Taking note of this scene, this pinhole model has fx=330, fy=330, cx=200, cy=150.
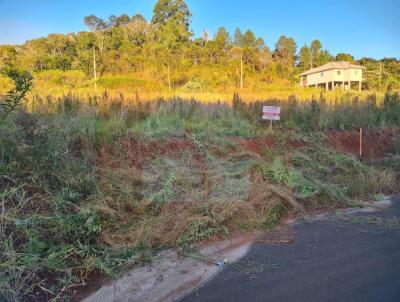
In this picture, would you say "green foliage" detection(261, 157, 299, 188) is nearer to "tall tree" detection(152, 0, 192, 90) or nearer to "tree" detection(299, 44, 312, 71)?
"tall tree" detection(152, 0, 192, 90)

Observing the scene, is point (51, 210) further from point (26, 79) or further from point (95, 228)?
point (26, 79)

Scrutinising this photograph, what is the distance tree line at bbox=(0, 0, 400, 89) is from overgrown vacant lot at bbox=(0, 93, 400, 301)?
20.4m

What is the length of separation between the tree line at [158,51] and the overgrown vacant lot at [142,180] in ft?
67.0

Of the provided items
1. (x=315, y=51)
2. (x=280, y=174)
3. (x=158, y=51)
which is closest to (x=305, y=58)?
(x=315, y=51)

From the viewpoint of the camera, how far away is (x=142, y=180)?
466cm

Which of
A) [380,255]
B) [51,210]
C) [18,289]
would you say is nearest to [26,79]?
[51,210]

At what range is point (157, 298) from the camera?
281 cm

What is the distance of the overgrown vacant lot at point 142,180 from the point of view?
3.26 metres

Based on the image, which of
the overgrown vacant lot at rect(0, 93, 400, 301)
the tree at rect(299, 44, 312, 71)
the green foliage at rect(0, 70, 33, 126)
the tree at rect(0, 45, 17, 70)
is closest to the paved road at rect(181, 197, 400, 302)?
Result: the overgrown vacant lot at rect(0, 93, 400, 301)

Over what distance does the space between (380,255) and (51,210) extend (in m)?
3.65

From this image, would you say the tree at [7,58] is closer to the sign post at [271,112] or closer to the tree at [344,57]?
the sign post at [271,112]

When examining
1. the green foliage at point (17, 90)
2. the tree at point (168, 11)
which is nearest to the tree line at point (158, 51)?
the tree at point (168, 11)

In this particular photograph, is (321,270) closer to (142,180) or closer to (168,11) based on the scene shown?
(142,180)

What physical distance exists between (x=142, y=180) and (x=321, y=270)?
101 inches
